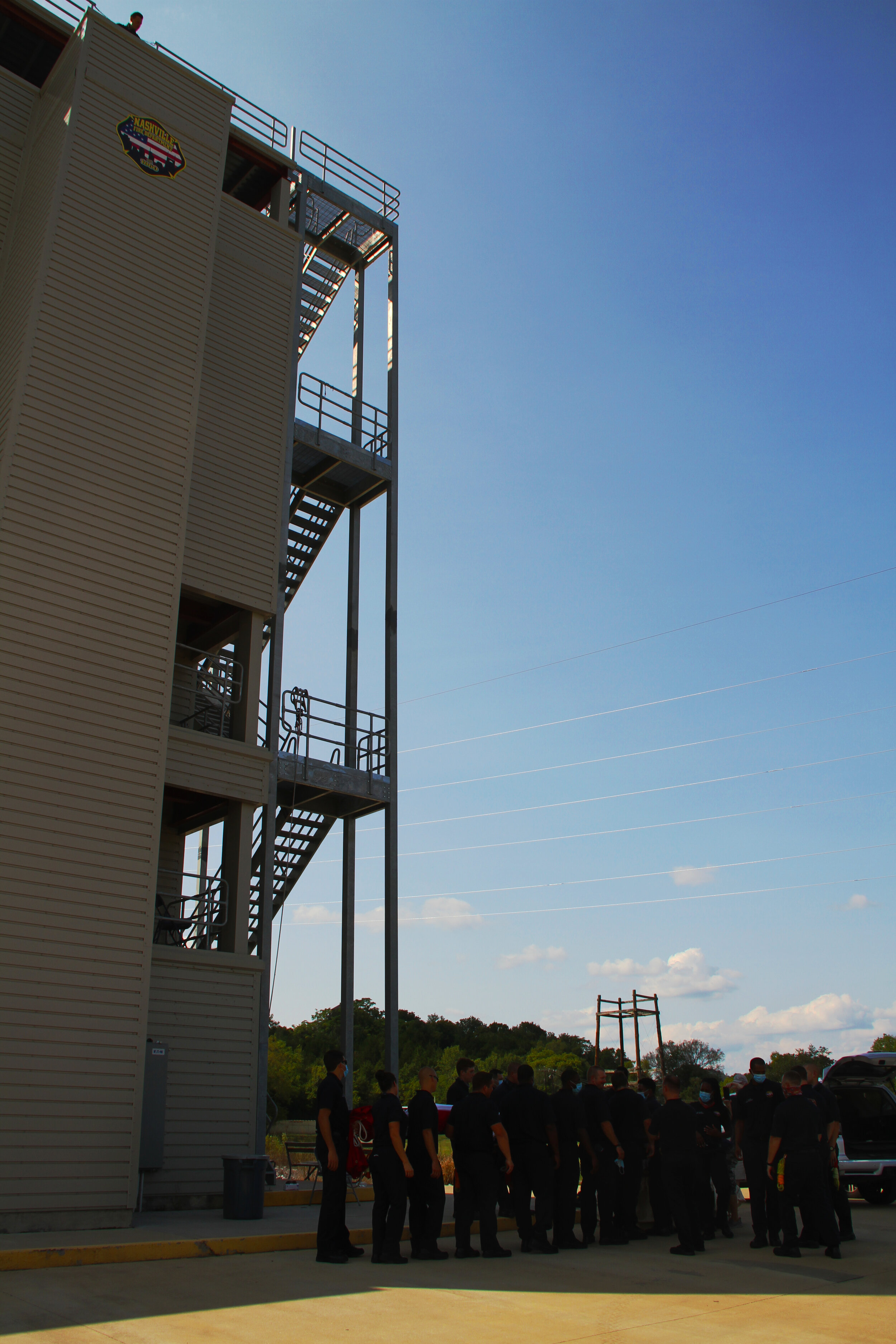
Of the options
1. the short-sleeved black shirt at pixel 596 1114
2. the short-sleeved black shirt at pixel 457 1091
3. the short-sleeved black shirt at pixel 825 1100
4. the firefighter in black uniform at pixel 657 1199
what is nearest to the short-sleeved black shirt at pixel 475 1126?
the short-sleeved black shirt at pixel 596 1114

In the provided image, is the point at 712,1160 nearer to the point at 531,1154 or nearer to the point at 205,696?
the point at 531,1154

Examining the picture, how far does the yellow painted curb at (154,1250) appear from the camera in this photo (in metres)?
7.32

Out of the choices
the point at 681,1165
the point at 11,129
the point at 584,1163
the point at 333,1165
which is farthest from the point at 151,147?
the point at 681,1165

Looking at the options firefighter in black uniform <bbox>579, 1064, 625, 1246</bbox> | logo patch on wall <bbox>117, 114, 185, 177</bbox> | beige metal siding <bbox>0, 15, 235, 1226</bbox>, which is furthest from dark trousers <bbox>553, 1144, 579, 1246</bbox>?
logo patch on wall <bbox>117, 114, 185, 177</bbox>

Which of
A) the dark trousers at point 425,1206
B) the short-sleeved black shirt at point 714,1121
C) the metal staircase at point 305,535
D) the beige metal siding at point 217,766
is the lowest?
the dark trousers at point 425,1206

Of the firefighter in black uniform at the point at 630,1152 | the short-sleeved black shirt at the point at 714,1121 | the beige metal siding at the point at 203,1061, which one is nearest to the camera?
the firefighter in black uniform at the point at 630,1152

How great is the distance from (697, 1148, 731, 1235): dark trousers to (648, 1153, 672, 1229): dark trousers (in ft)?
1.28

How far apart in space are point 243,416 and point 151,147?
3.98 meters

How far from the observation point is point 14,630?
10.8 m

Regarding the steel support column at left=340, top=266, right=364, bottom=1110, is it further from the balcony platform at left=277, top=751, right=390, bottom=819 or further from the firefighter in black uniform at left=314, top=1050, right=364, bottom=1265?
the firefighter in black uniform at left=314, top=1050, right=364, bottom=1265

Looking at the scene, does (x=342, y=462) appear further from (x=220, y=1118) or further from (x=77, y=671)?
(x=220, y=1118)

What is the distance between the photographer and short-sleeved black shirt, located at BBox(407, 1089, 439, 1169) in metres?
8.10

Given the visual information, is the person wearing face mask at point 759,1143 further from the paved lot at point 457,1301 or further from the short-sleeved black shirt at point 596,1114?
the short-sleeved black shirt at point 596,1114

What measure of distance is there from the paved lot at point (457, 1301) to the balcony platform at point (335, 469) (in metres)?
12.5
